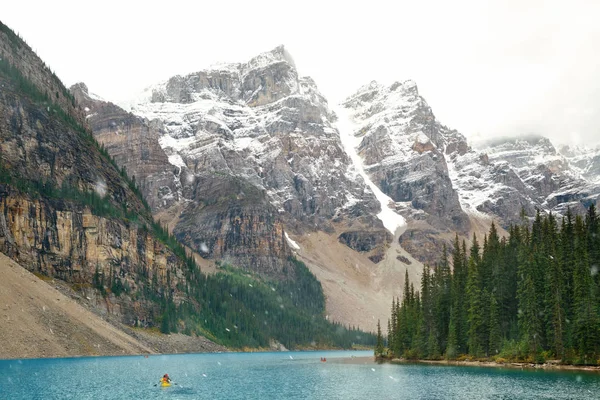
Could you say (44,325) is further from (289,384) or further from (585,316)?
(585,316)

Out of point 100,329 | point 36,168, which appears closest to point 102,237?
point 36,168

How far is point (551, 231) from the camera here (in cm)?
11619

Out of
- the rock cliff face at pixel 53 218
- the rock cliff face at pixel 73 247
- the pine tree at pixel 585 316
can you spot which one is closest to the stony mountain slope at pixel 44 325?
the rock cliff face at pixel 73 247

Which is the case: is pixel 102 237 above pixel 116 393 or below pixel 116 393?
above

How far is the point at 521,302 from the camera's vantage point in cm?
11138

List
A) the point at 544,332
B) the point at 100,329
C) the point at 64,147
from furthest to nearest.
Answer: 1. the point at 64,147
2. the point at 100,329
3. the point at 544,332

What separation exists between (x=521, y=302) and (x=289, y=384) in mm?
44738

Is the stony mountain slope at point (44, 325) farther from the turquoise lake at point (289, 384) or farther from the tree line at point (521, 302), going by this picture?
the tree line at point (521, 302)

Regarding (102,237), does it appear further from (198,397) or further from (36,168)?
(198,397)

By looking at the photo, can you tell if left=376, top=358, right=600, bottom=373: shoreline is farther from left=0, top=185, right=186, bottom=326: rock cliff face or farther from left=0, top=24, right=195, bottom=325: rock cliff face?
left=0, top=24, right=195, bottom=325: rock cliff face

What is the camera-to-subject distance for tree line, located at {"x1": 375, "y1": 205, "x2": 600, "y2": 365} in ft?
322

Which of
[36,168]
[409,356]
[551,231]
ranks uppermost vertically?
[36,168]

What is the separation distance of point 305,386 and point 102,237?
4660 inches

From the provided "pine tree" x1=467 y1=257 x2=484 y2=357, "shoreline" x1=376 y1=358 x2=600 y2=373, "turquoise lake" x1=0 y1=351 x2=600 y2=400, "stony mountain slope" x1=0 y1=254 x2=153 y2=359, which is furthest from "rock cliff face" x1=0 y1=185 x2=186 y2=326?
"pine tree" x1=467 y1=257 x2=484 y2=357
